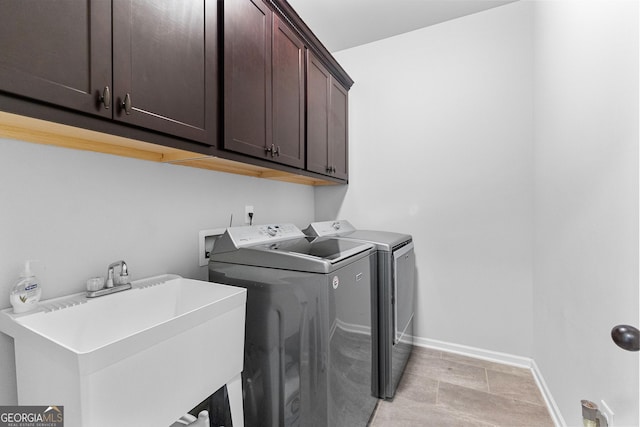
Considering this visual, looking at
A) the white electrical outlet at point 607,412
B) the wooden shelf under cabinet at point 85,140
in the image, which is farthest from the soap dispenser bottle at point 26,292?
the white electrical outlet at point 607,412

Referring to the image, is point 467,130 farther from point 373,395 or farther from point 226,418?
point 226,418

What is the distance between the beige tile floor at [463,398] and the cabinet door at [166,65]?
1880mm

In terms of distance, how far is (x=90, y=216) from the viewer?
1109mm

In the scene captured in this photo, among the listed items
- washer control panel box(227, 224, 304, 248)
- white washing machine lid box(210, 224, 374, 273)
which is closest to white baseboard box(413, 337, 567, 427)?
white washing machine lid box(210, 224, 374, 273)

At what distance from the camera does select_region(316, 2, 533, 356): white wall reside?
217 centimetres

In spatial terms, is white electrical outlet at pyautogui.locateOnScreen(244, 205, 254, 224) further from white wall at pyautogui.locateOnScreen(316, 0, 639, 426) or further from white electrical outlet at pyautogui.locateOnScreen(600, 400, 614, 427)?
white electrical outlet at pyautogui.locateOnScreen(600, 400, 614, 427)

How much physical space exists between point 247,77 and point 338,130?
48.0 inches

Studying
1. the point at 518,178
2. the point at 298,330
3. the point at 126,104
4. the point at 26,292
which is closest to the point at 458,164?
the point at 518,178

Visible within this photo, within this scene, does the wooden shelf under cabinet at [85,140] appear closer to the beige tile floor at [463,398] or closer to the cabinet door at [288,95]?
the cabinet door at [288,95]

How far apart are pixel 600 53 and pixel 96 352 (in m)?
1.95

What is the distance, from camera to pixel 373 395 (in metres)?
1.76

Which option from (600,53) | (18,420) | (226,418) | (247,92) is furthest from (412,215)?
(18,420)

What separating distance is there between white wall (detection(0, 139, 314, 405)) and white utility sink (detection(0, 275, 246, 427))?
13 centimetres

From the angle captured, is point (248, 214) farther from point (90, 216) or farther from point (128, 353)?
point (128, 353)
